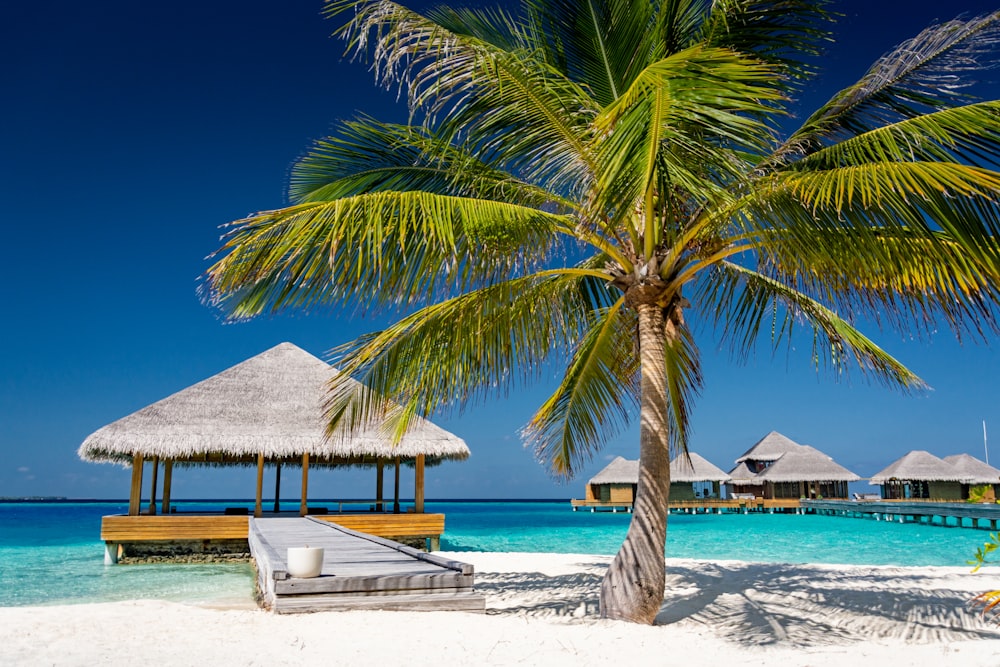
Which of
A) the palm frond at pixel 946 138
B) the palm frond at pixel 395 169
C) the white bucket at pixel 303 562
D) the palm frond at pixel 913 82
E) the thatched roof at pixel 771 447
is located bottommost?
the white bucket at pixel 303 562

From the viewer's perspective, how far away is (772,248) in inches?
171

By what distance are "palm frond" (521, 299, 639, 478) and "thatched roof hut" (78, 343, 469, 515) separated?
4.61m

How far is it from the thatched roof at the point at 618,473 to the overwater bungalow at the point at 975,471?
12485 mm

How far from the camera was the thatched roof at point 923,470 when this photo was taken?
94.3 ft

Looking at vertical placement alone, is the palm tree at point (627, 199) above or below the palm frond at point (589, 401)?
above

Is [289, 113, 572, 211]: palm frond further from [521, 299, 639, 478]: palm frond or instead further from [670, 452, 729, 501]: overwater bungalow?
[670, 452, 729, 501]: overwater bungalow

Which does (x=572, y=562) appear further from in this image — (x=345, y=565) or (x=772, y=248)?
(x=772, y=248)

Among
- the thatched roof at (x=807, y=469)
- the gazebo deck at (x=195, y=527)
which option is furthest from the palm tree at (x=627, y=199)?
the thatched roof at (x=807, y=469)

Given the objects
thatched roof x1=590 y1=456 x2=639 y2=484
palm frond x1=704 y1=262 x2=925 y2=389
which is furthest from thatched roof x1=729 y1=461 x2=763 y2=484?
palm frond x1=704 y1=262 x2=925 y2=389

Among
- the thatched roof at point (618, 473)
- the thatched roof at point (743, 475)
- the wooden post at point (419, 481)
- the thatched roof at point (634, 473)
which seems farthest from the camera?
the thatched roof at point (743, 475)

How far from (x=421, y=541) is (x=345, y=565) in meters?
6.67

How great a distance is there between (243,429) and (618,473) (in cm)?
2361

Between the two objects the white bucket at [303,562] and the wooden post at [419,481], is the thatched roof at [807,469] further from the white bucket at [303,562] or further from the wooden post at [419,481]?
the white bucket at [303,562]

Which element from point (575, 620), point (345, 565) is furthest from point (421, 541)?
point (575, 620)
